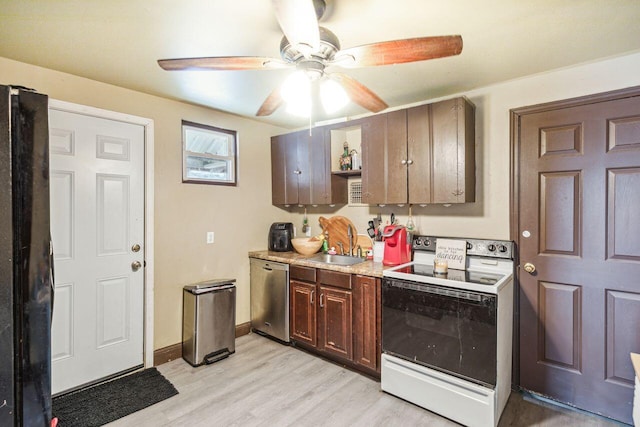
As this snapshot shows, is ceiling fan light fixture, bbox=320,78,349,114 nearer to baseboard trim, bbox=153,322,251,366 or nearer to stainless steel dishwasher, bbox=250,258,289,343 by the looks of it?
stainless steel dishwasher, bbox=250,258,289,343

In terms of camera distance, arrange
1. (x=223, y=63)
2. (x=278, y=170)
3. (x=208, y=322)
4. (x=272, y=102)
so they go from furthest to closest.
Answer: (x=278, y=170), (x=208, y=322), (x=272, y=102), (x=223, y=63)

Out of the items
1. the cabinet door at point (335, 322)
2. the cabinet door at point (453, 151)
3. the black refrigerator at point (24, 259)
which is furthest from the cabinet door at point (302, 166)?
the black refrigerator at point (24, 259)

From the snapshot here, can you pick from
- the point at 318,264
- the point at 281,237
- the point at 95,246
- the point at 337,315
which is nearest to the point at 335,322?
the point at 337,315

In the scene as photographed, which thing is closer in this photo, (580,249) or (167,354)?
(580,249)

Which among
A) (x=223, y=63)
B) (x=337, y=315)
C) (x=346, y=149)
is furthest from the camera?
(x=346, y=149)

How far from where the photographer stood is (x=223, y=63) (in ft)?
5.04

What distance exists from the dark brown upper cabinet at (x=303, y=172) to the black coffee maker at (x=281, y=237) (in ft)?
0.88

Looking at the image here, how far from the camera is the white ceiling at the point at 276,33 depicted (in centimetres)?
153

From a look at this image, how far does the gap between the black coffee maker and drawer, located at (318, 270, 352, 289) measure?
801 millimetres

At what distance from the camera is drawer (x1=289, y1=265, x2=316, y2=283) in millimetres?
2912

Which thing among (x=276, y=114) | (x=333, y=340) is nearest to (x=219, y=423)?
(x=333, y=340)

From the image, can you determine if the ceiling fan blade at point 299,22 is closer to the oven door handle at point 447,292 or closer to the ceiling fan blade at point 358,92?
the ceiling fan blade at point 358,92

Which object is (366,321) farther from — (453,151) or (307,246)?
(453,151)

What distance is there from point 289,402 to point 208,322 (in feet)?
3.40
